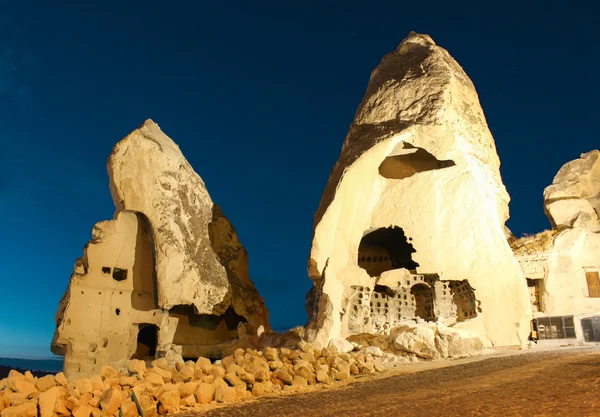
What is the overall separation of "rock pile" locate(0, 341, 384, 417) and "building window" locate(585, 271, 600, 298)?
322 inches

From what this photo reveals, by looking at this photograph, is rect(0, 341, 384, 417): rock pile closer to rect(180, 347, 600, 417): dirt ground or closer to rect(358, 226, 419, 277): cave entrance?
rect(180, 347, 600, 417): dirt ground

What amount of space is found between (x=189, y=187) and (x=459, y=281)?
7.79 m

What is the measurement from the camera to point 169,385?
5.52m

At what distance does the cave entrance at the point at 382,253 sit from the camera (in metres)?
14.6

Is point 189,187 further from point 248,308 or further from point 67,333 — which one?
point 67,333

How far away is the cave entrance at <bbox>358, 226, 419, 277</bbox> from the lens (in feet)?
47.9

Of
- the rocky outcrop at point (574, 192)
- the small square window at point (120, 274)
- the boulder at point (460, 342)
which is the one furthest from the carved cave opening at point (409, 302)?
the small square window at point (120, 274)

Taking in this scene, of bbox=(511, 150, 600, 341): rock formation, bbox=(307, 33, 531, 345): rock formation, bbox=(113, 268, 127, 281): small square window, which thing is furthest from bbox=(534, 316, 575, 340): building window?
bbox=(113, 268, 127, 281): small square window

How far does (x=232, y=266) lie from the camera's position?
15.2m

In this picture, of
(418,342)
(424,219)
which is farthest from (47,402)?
(424,219)

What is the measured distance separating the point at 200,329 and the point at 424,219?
22.9 feet

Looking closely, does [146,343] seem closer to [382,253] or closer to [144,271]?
[144,271]

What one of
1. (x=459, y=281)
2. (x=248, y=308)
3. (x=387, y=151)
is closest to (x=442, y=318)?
(x=459, y=281)

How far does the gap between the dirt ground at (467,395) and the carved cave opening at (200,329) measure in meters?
7.99
